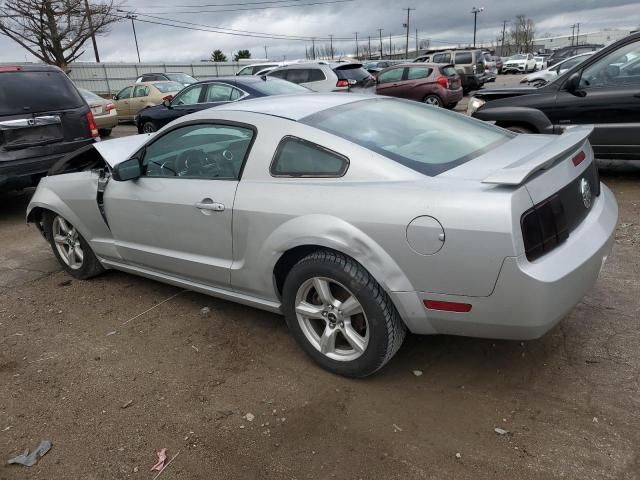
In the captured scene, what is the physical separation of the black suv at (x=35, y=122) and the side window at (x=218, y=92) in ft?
10.2

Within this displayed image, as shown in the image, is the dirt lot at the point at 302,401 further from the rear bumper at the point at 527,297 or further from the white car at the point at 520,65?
the white car at the point at 520,65

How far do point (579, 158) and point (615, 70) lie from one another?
13.5ft

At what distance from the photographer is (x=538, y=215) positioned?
2.31m

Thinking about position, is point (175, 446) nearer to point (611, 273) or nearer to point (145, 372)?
point (145, 372)

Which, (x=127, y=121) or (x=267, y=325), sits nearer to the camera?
(x=267, y=325)

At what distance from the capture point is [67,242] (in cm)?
467

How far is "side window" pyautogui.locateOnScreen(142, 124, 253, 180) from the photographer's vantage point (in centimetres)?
326

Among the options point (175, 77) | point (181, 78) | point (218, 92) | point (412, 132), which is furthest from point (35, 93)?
point (175, 77)

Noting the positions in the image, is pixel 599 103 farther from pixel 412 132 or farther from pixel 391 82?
pixel 391 82

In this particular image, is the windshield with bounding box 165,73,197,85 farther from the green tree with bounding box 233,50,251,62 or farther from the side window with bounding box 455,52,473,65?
the green tree with bounding box 233,50,251,62

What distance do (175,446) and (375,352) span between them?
109cm

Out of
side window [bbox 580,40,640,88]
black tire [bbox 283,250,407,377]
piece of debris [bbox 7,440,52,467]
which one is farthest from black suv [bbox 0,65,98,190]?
side window [bbox 580,40,640,88]

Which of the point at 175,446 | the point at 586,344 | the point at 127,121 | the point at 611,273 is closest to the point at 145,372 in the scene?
the point at 175,446

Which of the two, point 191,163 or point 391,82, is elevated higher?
point 191,163
